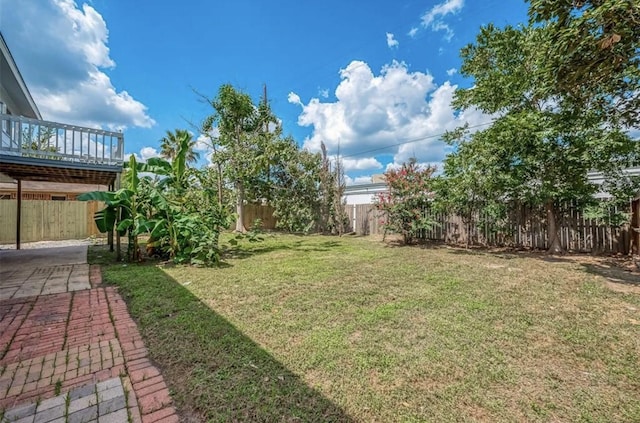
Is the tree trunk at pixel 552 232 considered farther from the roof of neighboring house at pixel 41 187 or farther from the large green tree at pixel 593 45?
the roof of neighboring house at pixel 41 187

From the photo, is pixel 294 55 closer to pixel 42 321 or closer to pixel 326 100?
pixel 326 100

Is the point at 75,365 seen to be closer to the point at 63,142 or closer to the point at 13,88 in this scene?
the point at 63,142

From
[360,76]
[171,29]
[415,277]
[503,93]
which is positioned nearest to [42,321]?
[415,277]

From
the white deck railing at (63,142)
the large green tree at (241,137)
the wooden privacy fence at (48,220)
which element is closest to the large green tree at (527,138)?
the large green tree at (241,137)

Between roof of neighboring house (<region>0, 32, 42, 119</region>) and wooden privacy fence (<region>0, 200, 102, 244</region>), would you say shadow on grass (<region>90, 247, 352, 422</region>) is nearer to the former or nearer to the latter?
roof of neighboring house (<region>0, 32, 42, 119</region>)

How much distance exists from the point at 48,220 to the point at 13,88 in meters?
6.13

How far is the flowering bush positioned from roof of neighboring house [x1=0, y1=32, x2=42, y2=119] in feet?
35.4

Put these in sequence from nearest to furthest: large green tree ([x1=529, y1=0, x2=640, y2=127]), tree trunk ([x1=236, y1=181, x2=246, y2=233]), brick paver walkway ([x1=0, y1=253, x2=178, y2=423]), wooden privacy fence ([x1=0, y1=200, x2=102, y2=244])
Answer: brick paver walkway ([x1=0, y1=253, x2=178, y2=423]) < large green tree ([x1=529, y1=0, x2=640, y2=127]) < wooden privacy fence ([x1=0, y1=200, x2=102, y2=244]) < tree trunk ([x1=236, y1=181, x2=246, y2=233])

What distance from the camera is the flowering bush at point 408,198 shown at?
9.62 m

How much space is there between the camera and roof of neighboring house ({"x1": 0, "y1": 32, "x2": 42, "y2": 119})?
6.44 m

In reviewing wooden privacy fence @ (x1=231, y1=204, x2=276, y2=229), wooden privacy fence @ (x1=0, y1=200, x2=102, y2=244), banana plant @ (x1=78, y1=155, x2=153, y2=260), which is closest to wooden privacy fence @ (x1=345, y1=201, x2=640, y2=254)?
banana plant @ (x1=78, y1=155, x2=153, y2=260)

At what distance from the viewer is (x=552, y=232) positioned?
26.8ft

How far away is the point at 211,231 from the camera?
674 cm

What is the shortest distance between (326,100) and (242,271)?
55.5 ft
